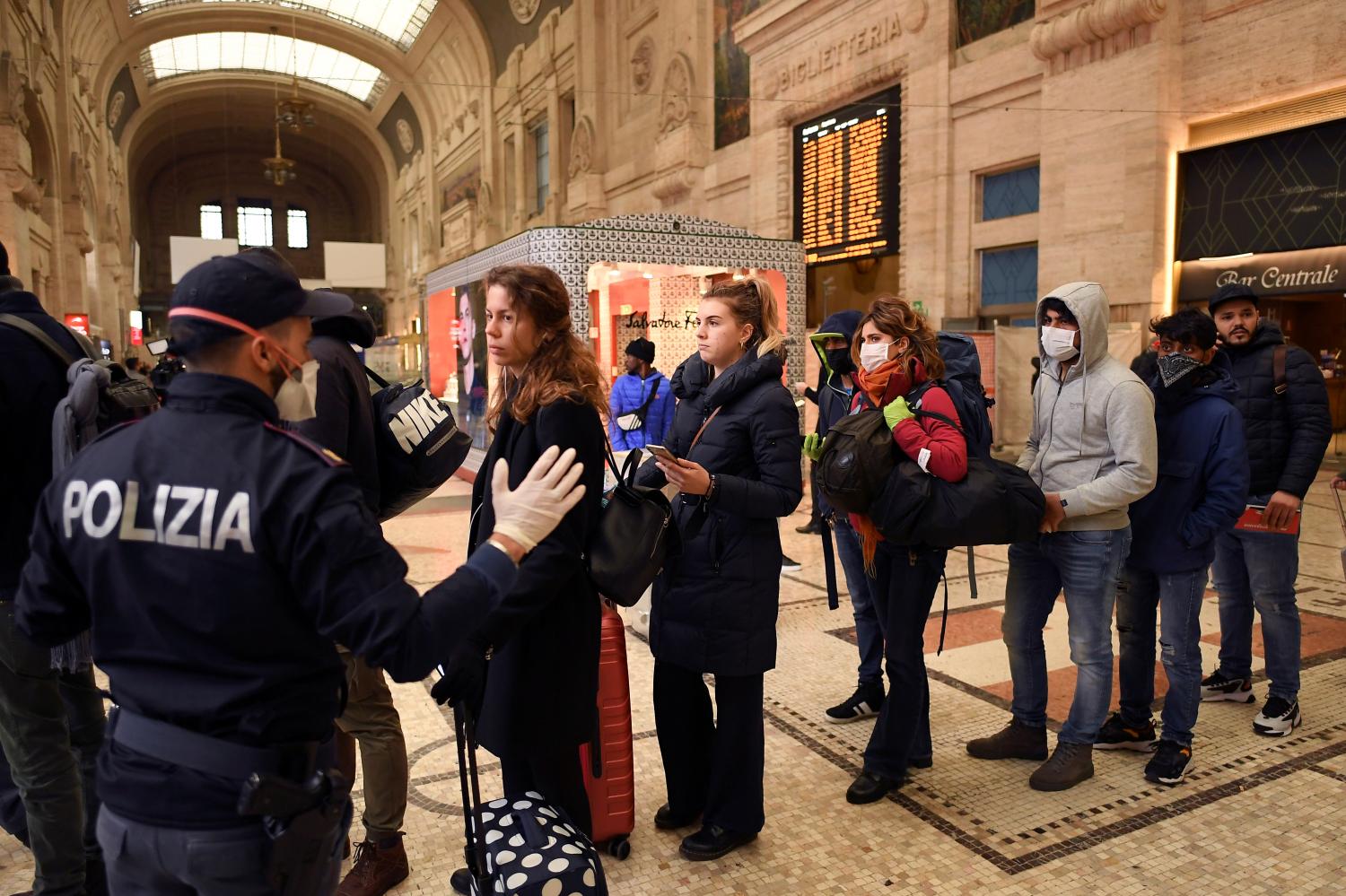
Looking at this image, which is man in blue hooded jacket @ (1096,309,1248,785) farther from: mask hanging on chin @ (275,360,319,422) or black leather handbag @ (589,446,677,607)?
mask hanging on chin @ (275,360,319,422)

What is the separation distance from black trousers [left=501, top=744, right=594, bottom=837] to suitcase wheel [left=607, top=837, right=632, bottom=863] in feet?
1.74

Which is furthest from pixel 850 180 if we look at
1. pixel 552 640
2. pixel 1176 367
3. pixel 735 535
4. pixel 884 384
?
pixel 552 640

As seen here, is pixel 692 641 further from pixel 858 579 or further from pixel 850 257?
pixel 850 257

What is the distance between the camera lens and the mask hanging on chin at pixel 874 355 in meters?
3.20

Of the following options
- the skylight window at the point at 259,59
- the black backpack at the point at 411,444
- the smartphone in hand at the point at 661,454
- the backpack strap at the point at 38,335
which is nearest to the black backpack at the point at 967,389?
the smartphone in hand at the point at 661,454

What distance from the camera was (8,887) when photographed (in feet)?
9.05

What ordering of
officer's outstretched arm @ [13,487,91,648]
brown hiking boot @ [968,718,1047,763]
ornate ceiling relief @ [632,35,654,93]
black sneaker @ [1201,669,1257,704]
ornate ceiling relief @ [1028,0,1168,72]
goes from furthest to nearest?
ornate ceiling relief @ [632,35,654,93] < ornate ceiling relief @ [1028,0,1168,72] < black sneaker @ [1201,669,1257,704] < brown hiking boot @ [968,718,1047,763] < officer's outstretched arm @ [13,487,91,648]

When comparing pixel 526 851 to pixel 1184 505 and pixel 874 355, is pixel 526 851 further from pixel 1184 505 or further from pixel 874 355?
pixel 1184 505

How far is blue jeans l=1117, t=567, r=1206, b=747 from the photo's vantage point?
3.39 m

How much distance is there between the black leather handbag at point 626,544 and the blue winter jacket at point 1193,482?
6.79 ft

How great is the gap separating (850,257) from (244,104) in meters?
35.9

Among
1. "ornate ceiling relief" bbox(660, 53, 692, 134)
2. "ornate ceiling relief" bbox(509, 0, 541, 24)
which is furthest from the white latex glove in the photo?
"ornate ceiling relief" bbox(509, 0, 541, 24)

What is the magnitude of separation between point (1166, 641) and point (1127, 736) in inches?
18.2

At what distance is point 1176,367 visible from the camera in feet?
11.2
